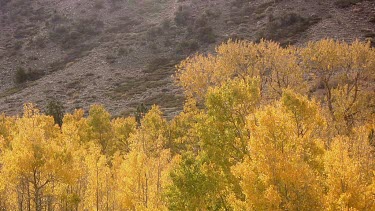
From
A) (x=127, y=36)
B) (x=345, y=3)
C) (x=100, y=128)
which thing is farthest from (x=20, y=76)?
(x=345, y=3)

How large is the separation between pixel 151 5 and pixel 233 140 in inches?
5675

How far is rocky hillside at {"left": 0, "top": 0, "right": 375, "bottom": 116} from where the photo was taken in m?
110

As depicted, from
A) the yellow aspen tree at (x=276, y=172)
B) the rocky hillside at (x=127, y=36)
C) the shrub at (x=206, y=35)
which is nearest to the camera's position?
the yellow aspen tree at (x=276, y=172)

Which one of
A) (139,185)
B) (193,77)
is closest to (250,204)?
(139,185)

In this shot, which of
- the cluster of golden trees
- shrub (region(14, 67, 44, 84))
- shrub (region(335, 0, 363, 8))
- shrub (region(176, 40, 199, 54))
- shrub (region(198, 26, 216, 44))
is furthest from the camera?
shrub (region(198, 26, 216, 44))

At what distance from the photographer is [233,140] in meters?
27.7

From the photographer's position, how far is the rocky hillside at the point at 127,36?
110125 millimetres

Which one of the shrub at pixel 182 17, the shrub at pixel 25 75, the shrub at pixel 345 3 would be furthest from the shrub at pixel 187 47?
the shrub at pixel 25 75

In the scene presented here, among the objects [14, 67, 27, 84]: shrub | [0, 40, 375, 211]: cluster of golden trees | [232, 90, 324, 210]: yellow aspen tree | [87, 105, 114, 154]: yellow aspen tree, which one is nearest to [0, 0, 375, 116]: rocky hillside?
[14, 67, 27, 84]: shrub

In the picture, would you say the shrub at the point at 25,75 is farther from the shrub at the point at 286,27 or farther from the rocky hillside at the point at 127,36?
the shrub at the point at 286,27

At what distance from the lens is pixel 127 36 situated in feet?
470

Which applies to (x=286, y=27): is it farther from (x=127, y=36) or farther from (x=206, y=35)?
(x=127, y=36)

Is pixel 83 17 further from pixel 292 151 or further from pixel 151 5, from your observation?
pixel 292 151

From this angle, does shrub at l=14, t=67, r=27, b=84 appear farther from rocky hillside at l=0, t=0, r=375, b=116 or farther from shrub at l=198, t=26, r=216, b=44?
shrub at l=198, t=26, r=216, b=44
